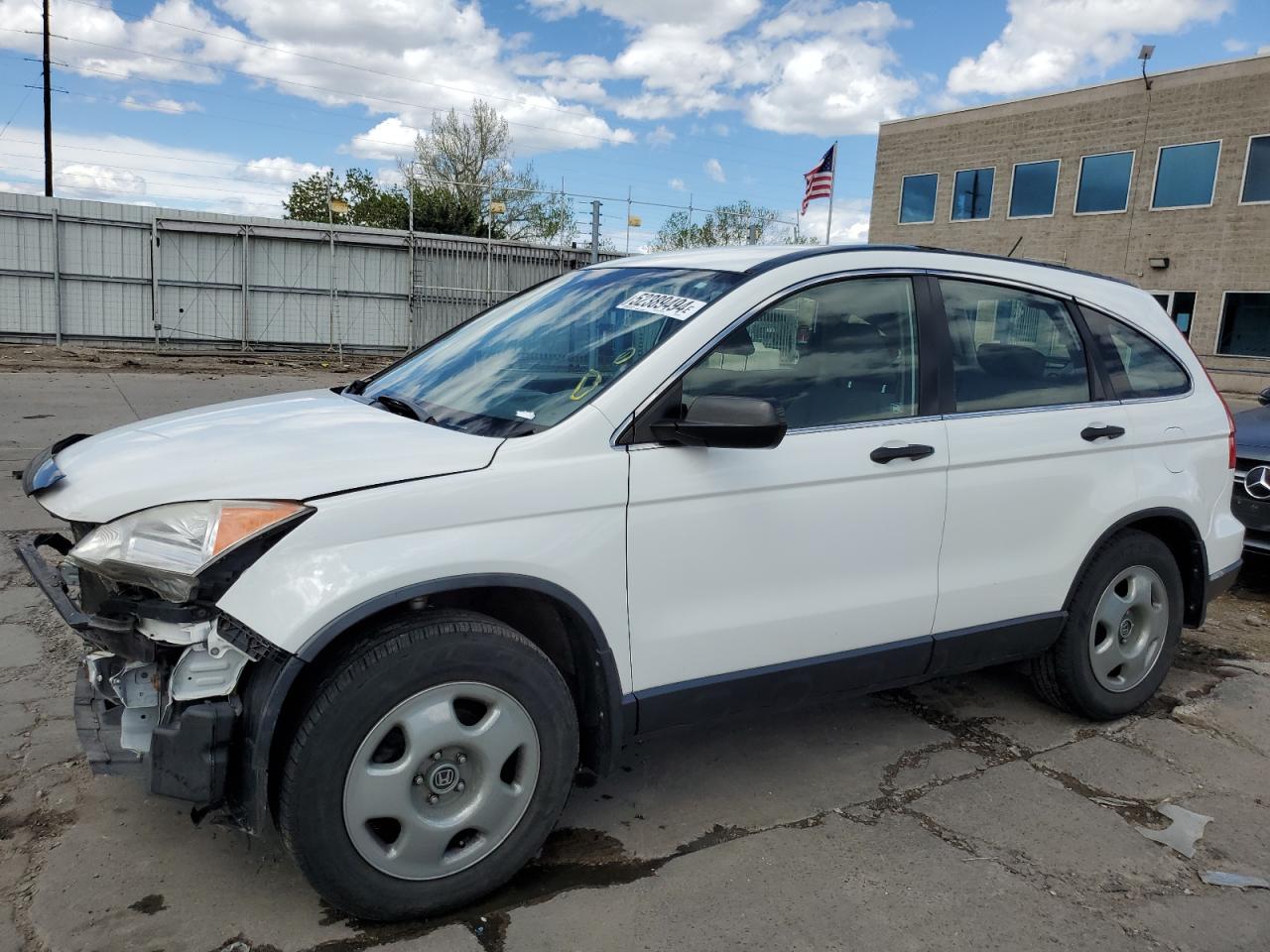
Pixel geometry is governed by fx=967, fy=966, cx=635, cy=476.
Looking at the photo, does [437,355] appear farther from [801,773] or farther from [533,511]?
[801,773]

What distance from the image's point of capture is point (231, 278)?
21312 mm

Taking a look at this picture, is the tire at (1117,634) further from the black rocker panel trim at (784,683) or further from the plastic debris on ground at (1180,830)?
the black rocker panel trim at (784,683)

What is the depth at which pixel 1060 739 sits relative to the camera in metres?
→ 3.86

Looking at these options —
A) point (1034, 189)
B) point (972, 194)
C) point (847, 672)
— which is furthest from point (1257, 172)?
point (847, 672)

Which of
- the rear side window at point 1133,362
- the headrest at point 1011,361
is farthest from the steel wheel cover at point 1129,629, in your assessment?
the headrest at point 1011,361

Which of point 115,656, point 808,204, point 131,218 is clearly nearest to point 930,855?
point 115,656

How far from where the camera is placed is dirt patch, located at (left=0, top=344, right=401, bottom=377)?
54.0 feet

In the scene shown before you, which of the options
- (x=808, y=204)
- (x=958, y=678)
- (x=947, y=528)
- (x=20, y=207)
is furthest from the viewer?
(x=808, y=204)

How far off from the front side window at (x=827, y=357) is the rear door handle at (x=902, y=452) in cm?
12

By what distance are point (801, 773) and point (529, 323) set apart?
1.90 metres

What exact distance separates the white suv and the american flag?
705 inches

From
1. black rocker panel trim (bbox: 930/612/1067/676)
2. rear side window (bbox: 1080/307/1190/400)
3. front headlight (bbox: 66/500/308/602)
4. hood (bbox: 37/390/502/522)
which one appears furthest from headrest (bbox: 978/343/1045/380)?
front headlight (bbox: 66/500/308/602)

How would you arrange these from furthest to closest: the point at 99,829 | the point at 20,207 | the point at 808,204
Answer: the point at 808,204 < the point at 20,207 < the point at 99,829

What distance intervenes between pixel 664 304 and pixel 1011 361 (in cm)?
140
